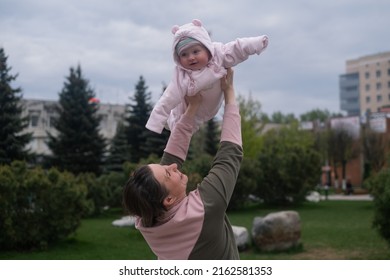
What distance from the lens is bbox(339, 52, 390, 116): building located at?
5600 cm

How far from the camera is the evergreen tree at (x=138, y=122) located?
26328 mm

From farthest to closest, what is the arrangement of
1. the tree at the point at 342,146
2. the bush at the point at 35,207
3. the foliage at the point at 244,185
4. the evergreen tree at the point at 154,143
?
the tree at the point at 342,146 → the evergreen tree at the point at 154,143 → the foliage at the point at 244,185 → the bush at the point at 35,207

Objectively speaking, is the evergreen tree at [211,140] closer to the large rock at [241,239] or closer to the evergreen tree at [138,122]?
the evergreen tree at [138,122]

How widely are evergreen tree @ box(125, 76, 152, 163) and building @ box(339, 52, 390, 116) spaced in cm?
3445

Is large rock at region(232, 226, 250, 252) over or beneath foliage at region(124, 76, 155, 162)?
beneath

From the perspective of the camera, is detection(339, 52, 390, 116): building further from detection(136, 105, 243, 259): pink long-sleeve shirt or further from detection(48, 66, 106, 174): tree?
Result: detection(136, 105, 243, 259): pink long-sleeve shirt

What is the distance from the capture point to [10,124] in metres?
18.9

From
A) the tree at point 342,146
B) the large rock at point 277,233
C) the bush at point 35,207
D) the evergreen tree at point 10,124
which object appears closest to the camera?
the bush at point 35,207

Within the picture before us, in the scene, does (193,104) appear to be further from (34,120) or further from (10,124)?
(34,120)

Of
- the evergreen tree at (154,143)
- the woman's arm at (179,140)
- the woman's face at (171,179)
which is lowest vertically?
the evergreen tree at (154,143)

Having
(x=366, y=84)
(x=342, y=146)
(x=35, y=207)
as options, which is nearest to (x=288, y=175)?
(x=35, y=207)

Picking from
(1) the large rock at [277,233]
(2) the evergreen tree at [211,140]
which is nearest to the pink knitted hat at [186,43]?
(1) the large rock at [277,233]

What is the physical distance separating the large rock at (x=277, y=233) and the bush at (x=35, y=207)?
395 centimetres

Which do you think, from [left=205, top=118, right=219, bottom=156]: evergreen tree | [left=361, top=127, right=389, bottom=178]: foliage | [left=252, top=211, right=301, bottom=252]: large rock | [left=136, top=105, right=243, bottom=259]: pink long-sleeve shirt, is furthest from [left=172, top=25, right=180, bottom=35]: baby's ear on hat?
[left=361, top=127, right=389, bottom=178]: foliage
